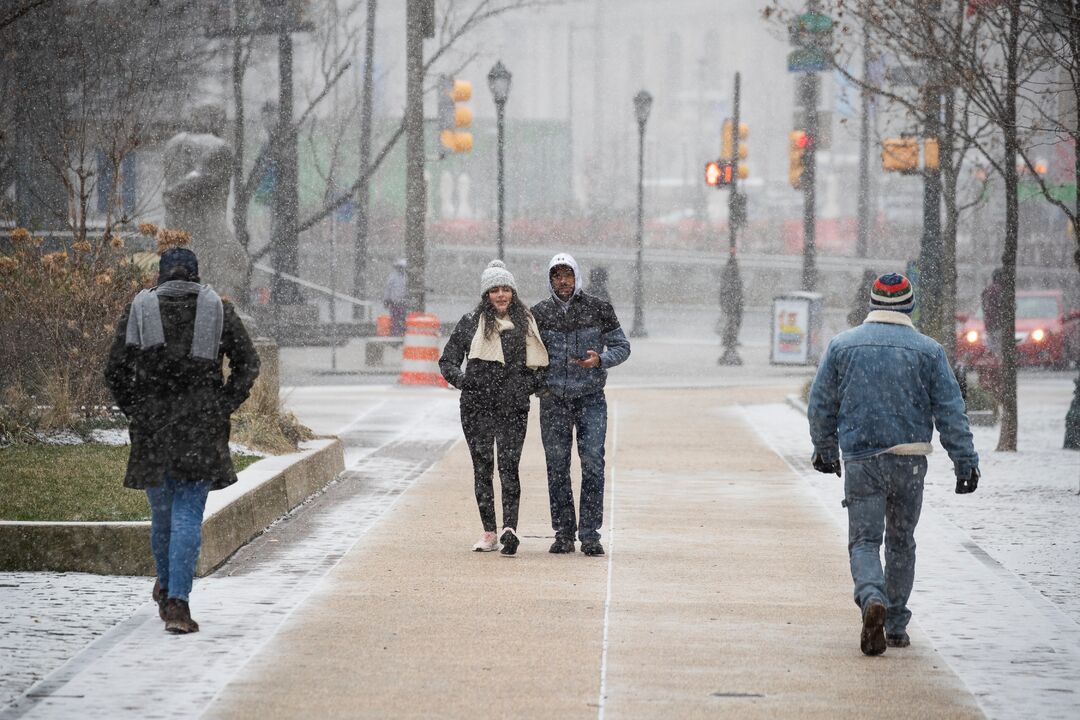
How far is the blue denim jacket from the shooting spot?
7.58 metres

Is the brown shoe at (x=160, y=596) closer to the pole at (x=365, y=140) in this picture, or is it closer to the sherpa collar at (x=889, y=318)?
the sherpa collar at (x=889, y=318)

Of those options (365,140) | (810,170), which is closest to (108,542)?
(810,170)

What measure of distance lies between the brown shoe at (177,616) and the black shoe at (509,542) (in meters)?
2.71

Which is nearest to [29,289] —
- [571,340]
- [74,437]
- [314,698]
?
[74,437]

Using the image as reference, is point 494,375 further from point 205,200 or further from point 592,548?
point 205,200

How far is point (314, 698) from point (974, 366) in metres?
22.0

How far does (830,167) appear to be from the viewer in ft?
299

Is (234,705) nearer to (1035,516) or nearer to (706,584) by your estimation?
(706,584)

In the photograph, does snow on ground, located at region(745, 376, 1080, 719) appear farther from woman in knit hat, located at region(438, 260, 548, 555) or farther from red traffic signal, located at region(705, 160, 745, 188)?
red traffic signal, located at region(705, 160, 745, 188)

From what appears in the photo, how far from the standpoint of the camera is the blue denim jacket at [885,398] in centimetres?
758

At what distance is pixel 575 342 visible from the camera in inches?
400

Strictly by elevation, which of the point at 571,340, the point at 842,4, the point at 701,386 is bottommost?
the point at 701,386

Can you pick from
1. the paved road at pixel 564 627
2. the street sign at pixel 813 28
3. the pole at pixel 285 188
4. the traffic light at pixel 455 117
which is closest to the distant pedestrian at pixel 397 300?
the pole at pixel 285 188

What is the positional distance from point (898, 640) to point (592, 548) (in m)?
2.84
